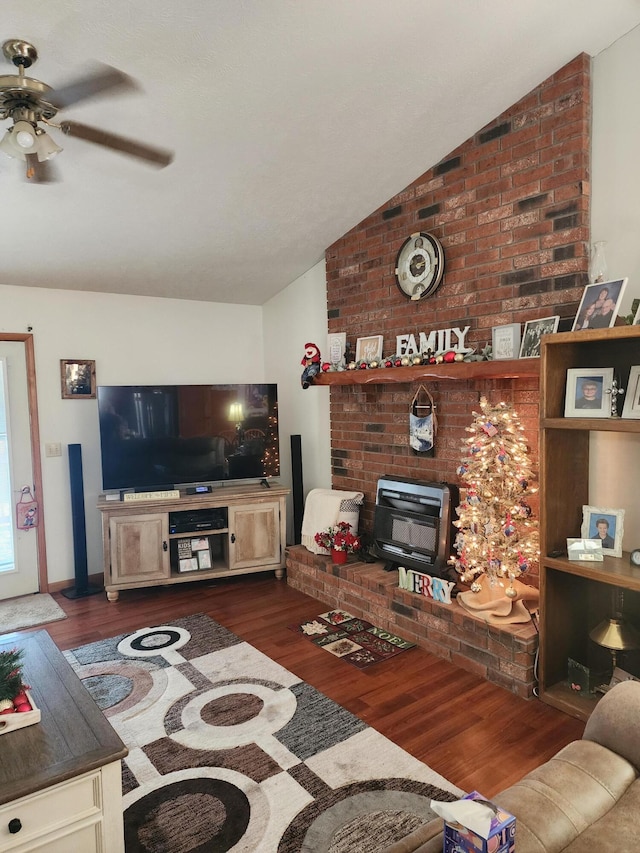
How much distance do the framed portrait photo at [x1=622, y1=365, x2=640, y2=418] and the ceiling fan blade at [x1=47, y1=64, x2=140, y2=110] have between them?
2410mm

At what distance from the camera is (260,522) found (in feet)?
14.9

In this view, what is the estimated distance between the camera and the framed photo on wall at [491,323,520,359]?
309 centimetres

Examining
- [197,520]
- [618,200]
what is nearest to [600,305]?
[618,200]

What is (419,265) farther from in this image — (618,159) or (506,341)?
(618,159)

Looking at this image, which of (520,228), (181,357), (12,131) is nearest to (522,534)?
(520,228)

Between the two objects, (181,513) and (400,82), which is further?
(181,513)

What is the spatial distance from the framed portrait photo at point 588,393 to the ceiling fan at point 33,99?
2.26 metres

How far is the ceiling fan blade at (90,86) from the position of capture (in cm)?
232

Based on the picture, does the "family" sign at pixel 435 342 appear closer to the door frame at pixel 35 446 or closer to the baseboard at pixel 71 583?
the door frame at pixel 35 446

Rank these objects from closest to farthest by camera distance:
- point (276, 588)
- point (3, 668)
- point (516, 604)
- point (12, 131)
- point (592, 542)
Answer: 1. point (3, 668)
2. point (12, 131)
3. point (592, 542)
4. point (516, 604)
5. point (276, 588)

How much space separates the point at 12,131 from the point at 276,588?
11.1 feet

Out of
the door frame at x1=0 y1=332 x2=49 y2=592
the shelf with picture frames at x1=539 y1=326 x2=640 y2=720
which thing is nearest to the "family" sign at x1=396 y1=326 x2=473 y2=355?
the shelf with picture frames at x1=539 y1=326 x2=640 y2=720

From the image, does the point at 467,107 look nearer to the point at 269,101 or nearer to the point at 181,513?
the point at 269,101

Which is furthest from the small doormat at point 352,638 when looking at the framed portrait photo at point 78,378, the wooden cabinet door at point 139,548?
the framed portrait photo at point 78,378
